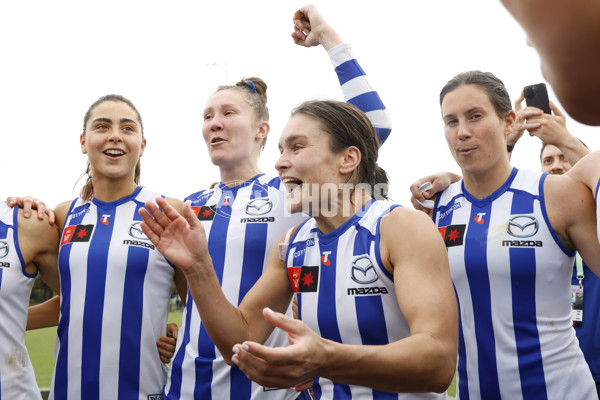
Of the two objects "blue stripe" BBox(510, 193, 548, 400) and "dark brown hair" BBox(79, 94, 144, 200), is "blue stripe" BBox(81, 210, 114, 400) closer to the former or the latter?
"dark brown hair" BBox(79, 94, 144, 200)

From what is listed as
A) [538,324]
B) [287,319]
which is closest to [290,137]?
[287,319]

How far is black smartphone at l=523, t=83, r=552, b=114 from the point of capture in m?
3.72

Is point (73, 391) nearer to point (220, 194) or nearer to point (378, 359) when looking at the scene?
point (220, 194)

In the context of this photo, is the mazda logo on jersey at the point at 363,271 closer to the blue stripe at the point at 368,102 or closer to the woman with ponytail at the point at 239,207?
the woman with ponytail at the point at 239,207

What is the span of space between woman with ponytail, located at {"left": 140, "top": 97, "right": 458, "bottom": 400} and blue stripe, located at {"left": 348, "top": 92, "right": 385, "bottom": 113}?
0.41 meters

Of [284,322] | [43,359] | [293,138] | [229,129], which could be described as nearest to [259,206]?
[229,129]

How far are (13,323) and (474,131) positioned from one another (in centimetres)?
328

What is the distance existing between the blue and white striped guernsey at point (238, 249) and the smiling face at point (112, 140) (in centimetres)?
67

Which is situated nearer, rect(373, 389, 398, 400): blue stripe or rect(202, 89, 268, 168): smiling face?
rect(373, 389, 398, 400): blue stripe

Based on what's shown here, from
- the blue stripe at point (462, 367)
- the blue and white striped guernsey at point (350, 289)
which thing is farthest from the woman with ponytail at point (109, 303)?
the blue stripe at point (462, 367)

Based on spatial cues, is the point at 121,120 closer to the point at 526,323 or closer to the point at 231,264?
the point at 231,264

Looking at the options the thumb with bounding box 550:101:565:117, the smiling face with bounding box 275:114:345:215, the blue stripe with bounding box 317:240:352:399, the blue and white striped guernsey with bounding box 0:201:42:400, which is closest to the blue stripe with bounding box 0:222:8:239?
the blue and white striped guernsey with bounding box 0:201:42:400

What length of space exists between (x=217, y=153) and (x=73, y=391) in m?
1.86

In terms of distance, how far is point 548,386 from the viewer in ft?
9.87
